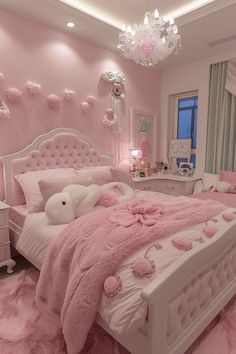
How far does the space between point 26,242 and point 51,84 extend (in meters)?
1.94

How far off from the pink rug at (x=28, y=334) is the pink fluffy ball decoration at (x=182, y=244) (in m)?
0.73

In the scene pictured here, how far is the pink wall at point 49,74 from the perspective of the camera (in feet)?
8.55

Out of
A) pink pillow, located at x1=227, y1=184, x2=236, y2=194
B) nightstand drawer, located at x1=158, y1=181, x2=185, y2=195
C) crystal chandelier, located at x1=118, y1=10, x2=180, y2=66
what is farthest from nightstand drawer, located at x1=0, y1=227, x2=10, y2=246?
pink pillow, located at x1=227, y1=184, x2=236, y2=194

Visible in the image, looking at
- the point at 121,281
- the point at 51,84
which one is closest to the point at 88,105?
the point at 51,84

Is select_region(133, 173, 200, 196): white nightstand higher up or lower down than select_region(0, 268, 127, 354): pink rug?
higher up

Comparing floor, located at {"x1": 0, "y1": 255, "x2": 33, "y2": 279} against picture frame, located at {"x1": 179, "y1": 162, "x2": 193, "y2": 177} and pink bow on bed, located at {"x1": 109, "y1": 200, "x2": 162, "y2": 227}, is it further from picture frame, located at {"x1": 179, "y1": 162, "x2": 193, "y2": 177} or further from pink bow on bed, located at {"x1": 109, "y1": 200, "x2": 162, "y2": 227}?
picture frame, located at {"x1": 179, "y1": 162, "x2": 193, "y2": 177}

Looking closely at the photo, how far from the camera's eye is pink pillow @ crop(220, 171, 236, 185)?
3.30m

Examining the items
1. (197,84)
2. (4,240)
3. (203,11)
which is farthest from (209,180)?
(4,240)

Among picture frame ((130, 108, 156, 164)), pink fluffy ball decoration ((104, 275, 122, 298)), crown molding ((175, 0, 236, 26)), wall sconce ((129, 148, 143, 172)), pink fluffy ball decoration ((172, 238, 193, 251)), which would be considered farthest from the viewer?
picture frame ((130, 108, 156, 164))

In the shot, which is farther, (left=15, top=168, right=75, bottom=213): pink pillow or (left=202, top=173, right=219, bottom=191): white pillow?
(left=202, top=173, right=219, bottom=191): white pillow

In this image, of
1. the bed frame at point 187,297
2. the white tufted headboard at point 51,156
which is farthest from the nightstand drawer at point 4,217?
the bed frame at point 187,297

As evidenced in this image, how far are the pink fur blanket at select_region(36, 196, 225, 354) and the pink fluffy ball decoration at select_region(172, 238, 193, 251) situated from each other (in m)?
0.12

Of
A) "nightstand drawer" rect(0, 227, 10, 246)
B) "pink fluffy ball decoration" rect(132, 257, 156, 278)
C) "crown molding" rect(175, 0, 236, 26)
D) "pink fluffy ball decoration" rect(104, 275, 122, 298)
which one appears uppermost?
"crown molding" rect(175, 0, 236, 26)

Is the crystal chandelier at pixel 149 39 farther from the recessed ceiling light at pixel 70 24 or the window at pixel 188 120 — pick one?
the window at pixel 188 120
